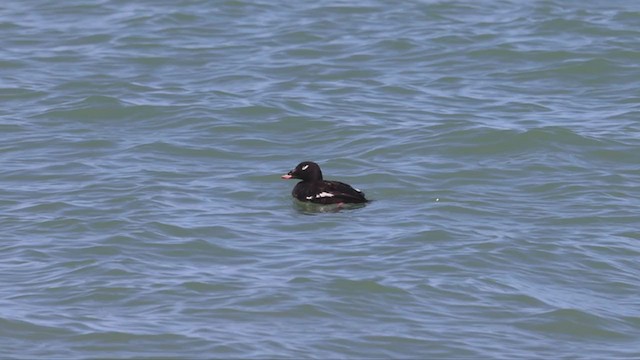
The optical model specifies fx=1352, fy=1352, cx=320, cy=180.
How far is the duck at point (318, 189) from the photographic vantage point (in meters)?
13.0

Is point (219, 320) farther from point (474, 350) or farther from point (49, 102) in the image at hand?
point (49, 102)

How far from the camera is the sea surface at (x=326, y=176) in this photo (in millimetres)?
9750

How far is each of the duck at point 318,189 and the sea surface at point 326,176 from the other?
0.16m

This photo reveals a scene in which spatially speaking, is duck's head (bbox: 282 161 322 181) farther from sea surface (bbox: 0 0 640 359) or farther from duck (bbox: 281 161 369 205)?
sea surface (bbox: 0 0 640 359)

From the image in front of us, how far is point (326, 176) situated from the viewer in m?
14.4

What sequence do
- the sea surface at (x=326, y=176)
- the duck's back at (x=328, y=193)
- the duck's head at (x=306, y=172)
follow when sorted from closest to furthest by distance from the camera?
the sea surface at (x=326, y=176) < the duck's back at (x=328, y=193) < the duck's head at (x=306, y=172)

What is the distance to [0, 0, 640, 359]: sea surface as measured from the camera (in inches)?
384

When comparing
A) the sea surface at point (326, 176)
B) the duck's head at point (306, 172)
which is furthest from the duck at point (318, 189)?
the sea surface at point (326, 176)

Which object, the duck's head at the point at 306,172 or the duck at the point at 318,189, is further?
the duck's head at the point at 306,172

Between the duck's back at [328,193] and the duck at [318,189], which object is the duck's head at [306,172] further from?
the duck's back at [328,193]

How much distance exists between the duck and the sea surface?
0.51 ft

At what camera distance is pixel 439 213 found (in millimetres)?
12625

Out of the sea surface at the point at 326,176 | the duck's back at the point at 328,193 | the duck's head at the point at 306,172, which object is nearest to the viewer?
the sea surface at the point at 326,176

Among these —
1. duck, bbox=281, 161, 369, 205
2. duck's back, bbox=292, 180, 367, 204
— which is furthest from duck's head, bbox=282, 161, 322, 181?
duck's back, bbox=292, 180, 367, 204
